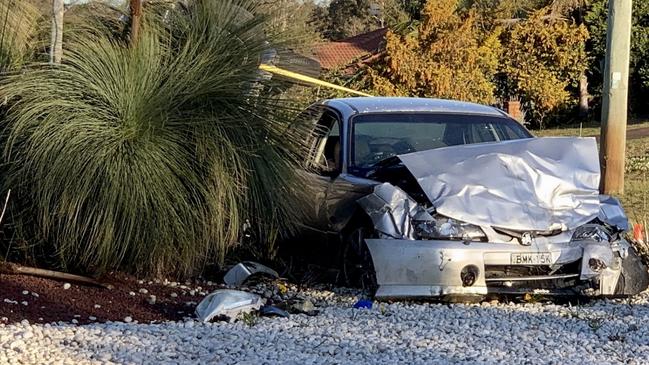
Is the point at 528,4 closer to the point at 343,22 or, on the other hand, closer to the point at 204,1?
the point at 343,22

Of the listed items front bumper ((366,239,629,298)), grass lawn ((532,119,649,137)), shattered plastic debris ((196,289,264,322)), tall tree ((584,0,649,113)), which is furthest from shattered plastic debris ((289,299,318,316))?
tall tree ((584,0,649,113))

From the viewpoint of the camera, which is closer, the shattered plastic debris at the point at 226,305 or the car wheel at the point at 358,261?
the shattered plastic debris at the point at 226,305

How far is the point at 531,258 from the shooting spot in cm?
692

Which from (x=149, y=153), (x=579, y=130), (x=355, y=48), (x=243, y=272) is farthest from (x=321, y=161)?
(x=355, y=48)

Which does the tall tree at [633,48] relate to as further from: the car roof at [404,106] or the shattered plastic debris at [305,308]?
the shattered plastic debris at [305,308]

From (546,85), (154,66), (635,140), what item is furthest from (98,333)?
(546,85)

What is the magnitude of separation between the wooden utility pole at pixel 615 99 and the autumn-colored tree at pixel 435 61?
10031 mm

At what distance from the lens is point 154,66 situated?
7.56m

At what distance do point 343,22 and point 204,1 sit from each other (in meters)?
41.9

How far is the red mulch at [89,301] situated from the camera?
20.5 feet

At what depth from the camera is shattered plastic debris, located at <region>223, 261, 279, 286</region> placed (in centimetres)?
773

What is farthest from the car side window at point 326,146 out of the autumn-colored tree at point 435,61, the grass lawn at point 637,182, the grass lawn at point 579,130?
the grass lawn at point 579,130

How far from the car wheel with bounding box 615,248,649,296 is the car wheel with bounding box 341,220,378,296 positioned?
5.95 ft

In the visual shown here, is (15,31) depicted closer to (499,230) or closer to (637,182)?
(499,230)
